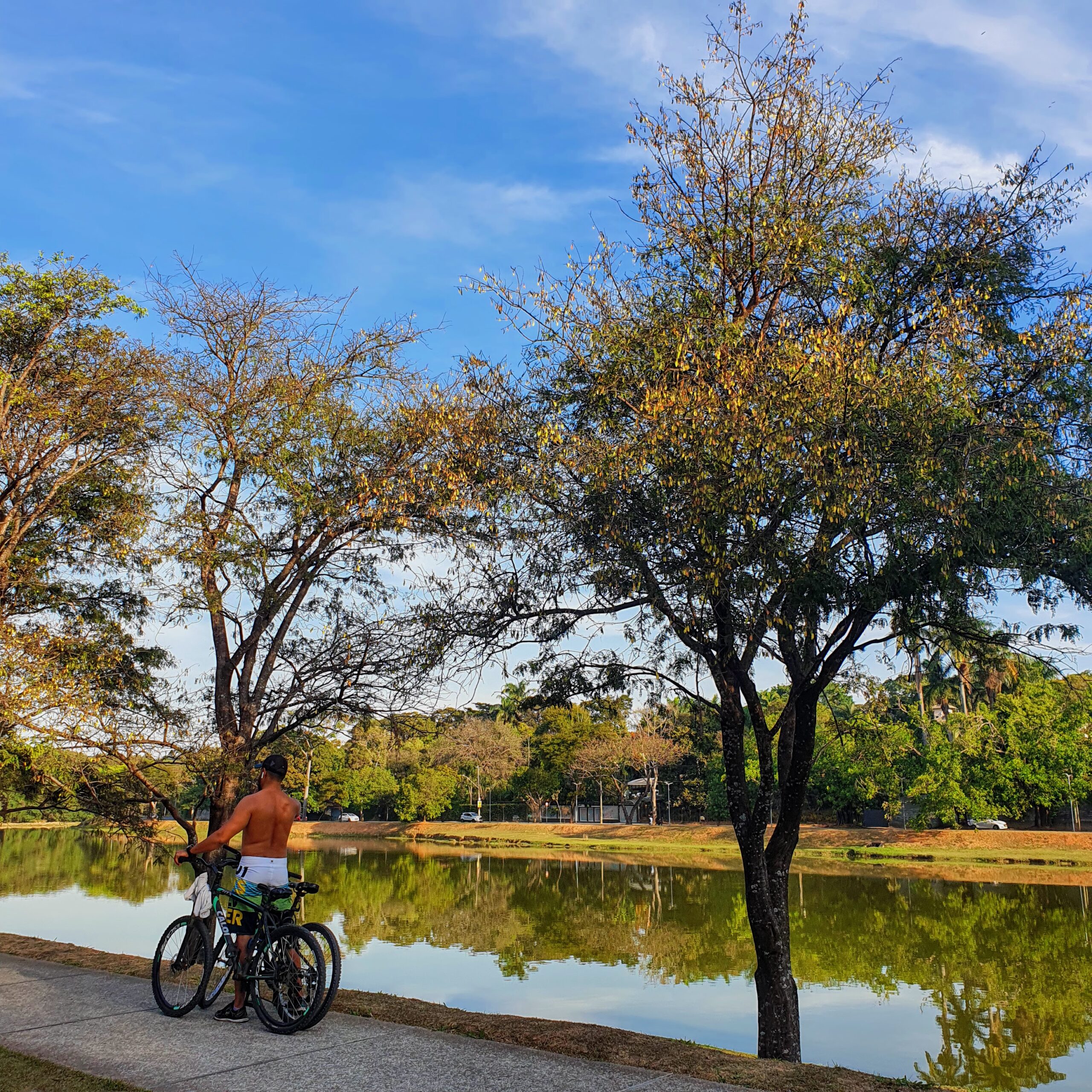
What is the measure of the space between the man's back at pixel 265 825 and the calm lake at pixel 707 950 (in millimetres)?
7501

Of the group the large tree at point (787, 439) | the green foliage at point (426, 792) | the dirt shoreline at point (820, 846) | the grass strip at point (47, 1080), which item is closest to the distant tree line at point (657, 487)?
the large tree at point (787, 439)

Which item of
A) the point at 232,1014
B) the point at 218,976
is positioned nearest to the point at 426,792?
the point at 218,976

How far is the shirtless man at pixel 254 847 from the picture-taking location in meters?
7.03

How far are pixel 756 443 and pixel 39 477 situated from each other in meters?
10.8

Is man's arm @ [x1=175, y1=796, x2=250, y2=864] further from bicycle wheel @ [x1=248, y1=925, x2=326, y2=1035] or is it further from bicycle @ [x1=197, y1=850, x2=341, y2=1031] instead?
bicycle wheel @ [x1=248, y1=925, x2=326, y2=1035]

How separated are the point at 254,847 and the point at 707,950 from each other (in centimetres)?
1672

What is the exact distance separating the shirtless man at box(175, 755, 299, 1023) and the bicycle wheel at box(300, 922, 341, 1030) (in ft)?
1.62

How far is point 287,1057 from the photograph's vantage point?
6.00m

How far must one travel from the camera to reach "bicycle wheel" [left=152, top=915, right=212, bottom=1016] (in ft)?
23.8

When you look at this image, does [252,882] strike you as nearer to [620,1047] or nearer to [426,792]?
[620,1047]

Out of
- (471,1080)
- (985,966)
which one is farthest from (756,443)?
(985,966)

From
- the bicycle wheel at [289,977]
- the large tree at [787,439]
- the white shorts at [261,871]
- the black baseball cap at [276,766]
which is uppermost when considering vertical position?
the large tree at [787,439]

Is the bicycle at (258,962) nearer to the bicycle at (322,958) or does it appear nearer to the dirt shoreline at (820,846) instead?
the bicycle at (322,958)

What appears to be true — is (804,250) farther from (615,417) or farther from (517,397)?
(517,397)
